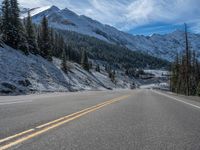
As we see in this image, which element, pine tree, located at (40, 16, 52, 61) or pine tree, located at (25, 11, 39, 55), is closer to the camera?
pine tree, located at (25, 11, 39, 55)

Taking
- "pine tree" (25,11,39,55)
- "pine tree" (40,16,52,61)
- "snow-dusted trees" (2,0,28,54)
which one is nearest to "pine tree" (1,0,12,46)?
"snow-dusted trees" (2,0,28,54)

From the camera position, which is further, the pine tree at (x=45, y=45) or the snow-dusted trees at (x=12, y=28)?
the pine tree at (x=45, y=45)

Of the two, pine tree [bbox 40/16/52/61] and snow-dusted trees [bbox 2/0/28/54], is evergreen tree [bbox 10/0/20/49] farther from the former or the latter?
pine tree [bbox 40/16/52/61]

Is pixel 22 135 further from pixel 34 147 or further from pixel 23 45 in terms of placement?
pixel 23 45

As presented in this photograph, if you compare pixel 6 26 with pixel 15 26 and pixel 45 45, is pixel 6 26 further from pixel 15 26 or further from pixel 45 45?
pixel 45 45

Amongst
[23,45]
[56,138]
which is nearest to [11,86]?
[23,45]

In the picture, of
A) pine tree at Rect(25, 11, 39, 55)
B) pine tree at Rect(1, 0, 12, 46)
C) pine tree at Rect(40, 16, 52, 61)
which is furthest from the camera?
pine tree at Rect(40, 16, 52, 61)

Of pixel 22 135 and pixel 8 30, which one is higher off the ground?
pixel 8 30

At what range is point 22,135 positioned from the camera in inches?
250

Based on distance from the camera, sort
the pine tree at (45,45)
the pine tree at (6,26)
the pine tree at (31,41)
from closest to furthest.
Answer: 1. the pine tree at (6,26)
2. the pine tree at (31,41)
3. the pine tree at (45,45)

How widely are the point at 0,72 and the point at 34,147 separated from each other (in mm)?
37781

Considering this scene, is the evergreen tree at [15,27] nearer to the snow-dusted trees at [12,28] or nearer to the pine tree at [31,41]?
the snow-dusted trees at [12,28]

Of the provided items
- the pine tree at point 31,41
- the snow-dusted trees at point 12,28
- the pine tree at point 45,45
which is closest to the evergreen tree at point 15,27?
the snow-dusted trees at point 12,28

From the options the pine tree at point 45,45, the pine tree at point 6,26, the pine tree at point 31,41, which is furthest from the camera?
the pine tree at point 45,45
